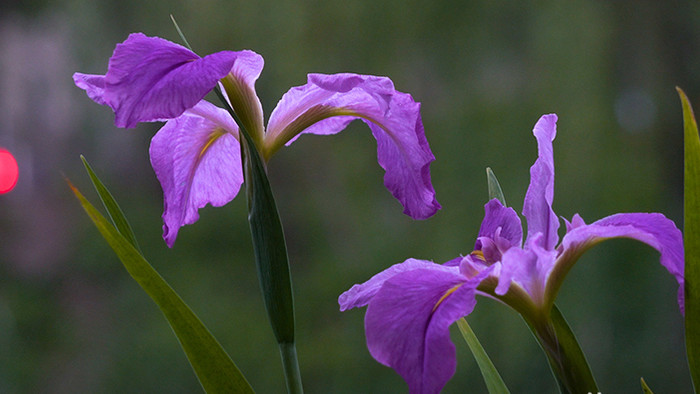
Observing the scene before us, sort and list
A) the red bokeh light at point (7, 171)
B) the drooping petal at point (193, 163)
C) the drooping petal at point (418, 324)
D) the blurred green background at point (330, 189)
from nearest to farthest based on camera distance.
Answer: the drooping petal at point (418, 324)
the drooping petal at point (193, 163)
the red bokeh light at point (7, 171)
the blurred green background at point (330, 189)

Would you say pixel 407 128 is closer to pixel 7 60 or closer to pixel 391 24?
pixel 391 24

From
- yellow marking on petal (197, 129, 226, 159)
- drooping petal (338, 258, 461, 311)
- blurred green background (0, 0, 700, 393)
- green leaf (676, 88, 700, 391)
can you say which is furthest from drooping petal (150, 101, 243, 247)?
blurred green background (0, 0, 700, 393)

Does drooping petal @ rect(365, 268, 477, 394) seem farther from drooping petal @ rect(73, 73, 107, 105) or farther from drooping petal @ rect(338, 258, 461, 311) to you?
drooping petal @ rect(73, 73, 107, 105)

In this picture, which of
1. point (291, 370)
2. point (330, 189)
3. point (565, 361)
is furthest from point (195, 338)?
point (330, 189)

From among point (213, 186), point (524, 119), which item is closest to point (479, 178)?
point (524, 119)

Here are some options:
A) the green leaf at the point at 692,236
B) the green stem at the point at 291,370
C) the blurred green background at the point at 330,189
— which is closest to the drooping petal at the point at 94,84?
the green stem at the point at 291,370

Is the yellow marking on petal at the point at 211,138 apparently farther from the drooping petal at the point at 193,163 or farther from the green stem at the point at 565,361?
the green stem at the point at 565,361
